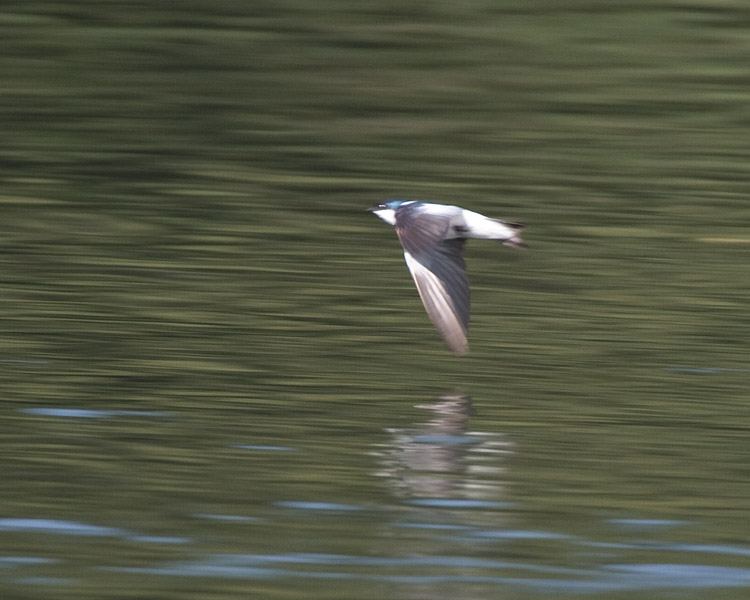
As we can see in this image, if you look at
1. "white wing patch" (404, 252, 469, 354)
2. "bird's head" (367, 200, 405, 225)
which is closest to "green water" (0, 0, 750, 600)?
"white wing patch" (404, 252, 469, 354)

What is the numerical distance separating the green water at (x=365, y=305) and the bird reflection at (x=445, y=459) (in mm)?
14

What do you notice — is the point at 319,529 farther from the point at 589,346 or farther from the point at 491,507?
the point at 589,346

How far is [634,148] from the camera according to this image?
992 centimetres

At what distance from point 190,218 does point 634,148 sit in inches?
102

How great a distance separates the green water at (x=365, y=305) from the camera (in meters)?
4.89

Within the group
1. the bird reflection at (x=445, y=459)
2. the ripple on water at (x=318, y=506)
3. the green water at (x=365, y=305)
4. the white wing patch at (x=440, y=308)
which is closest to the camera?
the green water at (x=365, y=305)

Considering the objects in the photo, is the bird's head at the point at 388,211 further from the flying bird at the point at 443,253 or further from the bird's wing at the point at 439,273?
the bird's wing at the point at 439,273

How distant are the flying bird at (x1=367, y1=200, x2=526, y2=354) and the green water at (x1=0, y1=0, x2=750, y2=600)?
287 mm

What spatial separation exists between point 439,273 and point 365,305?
1212 mm

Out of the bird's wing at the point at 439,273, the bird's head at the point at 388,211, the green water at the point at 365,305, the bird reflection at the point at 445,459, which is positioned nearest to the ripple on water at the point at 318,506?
the green water at the point at 365,305

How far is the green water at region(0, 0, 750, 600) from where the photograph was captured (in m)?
4.89

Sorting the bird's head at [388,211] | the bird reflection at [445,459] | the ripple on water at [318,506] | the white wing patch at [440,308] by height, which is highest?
the bird's head at [388,211]

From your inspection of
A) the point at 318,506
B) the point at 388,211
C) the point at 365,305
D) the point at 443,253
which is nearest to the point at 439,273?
the point at 443,253

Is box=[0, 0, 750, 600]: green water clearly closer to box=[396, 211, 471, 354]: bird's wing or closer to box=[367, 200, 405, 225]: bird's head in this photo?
box=[396, 211, 471, 354]: bird's wing
